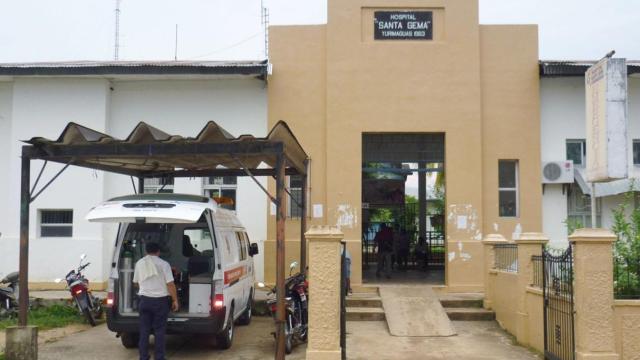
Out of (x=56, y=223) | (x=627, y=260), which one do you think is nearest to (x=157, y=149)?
(x=627, y=260)

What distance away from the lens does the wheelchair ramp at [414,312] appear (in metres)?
11.2

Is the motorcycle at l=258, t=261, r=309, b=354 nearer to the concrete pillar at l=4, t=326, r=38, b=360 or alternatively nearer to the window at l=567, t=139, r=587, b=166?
the concrete pillar at l=4, t=326, r=38, b=360

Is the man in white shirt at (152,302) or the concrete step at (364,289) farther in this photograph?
the concrete step at (364,289)

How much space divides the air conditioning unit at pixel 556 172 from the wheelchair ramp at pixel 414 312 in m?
3.99

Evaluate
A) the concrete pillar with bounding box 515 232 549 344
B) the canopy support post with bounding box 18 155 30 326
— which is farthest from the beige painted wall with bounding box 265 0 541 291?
the canopy support post with bounding box 18 155 30 326

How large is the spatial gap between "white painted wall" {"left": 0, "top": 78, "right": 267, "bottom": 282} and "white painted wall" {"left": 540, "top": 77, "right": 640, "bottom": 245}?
6.78m

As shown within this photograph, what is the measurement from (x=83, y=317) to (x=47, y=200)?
13.2ft

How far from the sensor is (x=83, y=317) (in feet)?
40.5

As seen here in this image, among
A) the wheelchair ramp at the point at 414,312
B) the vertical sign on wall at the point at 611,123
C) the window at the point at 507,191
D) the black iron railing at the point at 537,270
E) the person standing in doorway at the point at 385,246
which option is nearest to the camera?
the vertical sign on wall at the point at 611,123

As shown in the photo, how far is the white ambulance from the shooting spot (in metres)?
8.49

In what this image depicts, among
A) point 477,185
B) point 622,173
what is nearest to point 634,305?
point 622,173

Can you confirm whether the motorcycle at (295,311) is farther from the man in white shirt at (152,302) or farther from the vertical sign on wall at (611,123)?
the vertical sign on wall at (611,123)

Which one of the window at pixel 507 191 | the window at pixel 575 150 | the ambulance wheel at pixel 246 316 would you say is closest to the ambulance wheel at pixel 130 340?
the ambulance wheel at pixel 246 316

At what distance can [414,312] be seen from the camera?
39.4 feet
